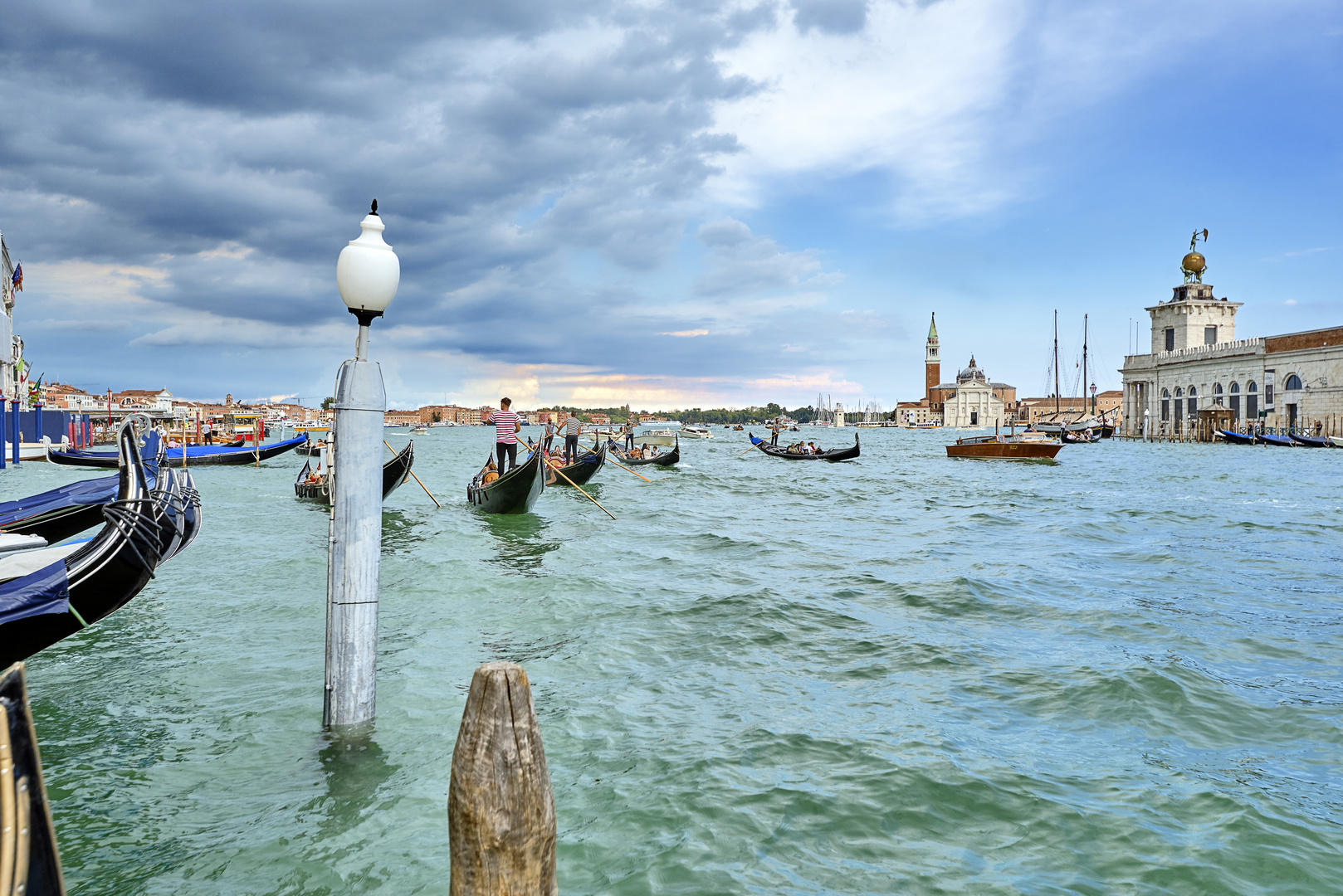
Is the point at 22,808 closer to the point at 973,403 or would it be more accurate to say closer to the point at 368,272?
the point at 368,272

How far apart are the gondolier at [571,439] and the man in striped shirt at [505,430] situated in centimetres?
512

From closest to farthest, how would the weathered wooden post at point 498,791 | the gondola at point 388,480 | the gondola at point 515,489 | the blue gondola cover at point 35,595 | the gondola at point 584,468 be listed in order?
the weathered wooden post at point 498,791 → the blue gondola cover at point 35,595 → the gondola at point 515,489 → the gondola at point 388,480 → the gondola at point 584,468

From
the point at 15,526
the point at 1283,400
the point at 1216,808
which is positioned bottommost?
the point at 1216,808

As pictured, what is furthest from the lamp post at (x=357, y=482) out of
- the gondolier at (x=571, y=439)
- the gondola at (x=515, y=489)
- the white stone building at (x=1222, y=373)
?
the white stone building at (x=1222, y=373)

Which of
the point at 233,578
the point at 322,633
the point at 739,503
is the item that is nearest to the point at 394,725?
the point at 322,633

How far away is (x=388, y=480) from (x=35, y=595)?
11.7 metres

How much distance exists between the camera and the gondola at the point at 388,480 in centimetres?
1473

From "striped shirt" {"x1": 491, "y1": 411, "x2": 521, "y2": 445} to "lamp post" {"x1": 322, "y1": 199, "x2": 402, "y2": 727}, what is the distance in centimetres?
1044

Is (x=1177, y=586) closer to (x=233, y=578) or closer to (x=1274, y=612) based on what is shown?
(x=1274, y=612)

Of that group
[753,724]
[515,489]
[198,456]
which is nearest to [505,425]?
[515,489]

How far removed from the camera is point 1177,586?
828cm

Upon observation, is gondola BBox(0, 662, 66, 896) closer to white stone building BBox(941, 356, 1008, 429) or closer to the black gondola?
the black gondola

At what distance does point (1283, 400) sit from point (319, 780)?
211 feet

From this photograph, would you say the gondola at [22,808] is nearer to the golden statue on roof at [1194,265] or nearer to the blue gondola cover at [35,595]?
the blue gondola cover at [35,595]
